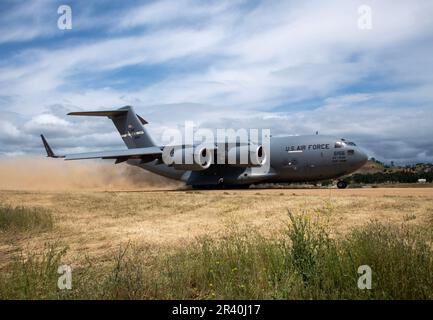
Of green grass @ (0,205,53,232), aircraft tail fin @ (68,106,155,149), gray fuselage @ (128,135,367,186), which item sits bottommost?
green grass @ (0,205,53,232)

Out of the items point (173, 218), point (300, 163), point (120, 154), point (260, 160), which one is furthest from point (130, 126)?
point (173, 218)

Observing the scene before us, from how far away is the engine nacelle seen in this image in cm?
3200

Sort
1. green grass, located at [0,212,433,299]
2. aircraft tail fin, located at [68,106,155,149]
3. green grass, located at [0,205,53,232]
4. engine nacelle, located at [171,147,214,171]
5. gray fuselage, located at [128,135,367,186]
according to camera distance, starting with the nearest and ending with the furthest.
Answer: green grass, located at [0,212,433,299]
green grass, located at [0,205,53,232]
gray fuselage, located at [128,135,367,186]
engine nacelle, located at [171,147,214,171]
aircraft tail fin, located at [68,106,155,149]

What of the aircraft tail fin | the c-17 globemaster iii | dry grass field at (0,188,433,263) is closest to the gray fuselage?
A: the c-17 globemaster iii

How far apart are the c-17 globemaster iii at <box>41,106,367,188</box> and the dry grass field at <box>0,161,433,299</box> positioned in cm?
1157

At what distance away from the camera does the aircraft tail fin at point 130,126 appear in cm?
3825

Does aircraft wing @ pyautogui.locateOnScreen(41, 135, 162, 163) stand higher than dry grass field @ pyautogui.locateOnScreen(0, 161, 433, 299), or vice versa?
aircraft wing @ pyautogui.locateOnScreen(41, 135, 162, 163)

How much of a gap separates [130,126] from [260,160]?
13.7 metres

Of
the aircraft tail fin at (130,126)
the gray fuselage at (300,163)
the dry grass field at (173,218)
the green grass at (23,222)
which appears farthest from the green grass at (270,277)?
the aircraft tail fin at (130,126)

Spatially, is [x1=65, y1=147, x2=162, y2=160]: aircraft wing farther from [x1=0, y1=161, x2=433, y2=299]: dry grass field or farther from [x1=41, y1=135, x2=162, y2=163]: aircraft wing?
[x1=0, y1=161, x2=433, y2=299]: dry grass field

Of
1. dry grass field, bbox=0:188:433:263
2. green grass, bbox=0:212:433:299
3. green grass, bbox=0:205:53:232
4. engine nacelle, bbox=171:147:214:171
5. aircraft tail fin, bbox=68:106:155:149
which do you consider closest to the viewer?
green grass, bbox=0:212:433:299

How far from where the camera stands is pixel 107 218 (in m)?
16.2

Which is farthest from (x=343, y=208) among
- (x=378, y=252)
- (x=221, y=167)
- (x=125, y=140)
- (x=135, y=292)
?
(x=125, y=140)

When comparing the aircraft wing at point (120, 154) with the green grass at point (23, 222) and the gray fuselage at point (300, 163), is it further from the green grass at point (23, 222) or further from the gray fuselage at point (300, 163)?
the green grass at point (23, 222)
